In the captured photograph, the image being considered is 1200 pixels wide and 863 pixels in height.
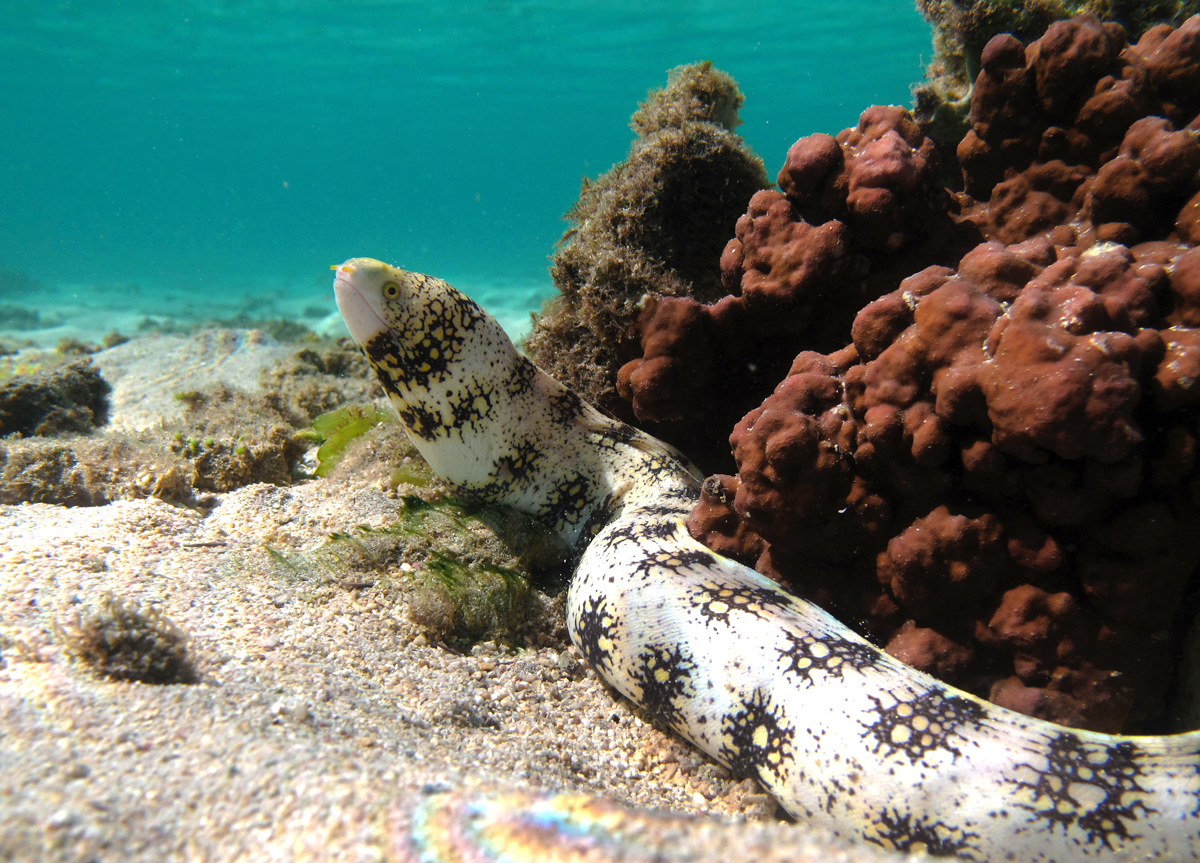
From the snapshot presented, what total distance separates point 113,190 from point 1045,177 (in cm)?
18512

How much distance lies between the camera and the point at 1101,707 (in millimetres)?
2252

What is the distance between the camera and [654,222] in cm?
Result: 407

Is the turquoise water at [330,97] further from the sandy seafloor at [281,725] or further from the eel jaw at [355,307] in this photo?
the sandy seafloor at [281,725]

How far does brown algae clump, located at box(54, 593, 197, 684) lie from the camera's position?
5.93ft

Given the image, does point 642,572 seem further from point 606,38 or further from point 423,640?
point 606,38

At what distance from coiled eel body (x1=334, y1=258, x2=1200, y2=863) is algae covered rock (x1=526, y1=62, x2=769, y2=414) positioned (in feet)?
2.08

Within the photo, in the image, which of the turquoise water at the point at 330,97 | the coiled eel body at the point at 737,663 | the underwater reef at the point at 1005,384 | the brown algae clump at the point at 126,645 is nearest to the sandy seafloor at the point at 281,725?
the brown algae clump at the point at 126,645

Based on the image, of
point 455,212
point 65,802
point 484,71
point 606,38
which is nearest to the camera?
point 65,802

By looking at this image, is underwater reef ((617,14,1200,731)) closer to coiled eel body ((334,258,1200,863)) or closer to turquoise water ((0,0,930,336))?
coiled eel body ((334,258,1200,863))

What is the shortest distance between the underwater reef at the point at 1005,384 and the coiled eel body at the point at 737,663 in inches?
13.5

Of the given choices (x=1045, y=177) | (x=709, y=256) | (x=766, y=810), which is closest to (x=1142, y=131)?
(x=1045, y=177)

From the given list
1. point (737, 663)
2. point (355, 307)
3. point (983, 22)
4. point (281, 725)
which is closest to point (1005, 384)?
point (737, 663)

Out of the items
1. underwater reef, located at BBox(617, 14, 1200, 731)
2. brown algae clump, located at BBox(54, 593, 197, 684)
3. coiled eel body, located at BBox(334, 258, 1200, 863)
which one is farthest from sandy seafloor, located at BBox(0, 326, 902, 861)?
underwater reef, located at BBox(617, 14, 1200, 731)

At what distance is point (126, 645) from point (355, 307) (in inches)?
80.6
